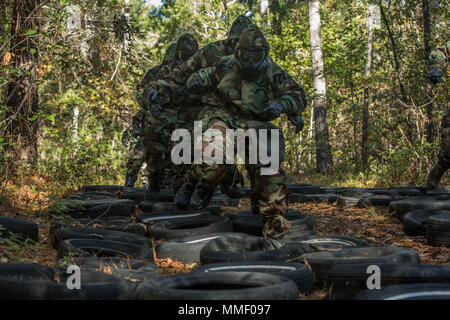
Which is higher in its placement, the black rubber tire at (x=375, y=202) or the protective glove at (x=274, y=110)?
the protective glove at (x=274, y=110)

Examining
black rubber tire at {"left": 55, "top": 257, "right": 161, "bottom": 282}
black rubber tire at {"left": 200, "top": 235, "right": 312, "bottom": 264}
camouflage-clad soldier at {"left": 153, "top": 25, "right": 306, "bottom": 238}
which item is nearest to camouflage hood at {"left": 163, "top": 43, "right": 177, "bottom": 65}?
camouflage-clad soldier at {"left": 153, "top": 25, "right": 306, "bottom": 238}

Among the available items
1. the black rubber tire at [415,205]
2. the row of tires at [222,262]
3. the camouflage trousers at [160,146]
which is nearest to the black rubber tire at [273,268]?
the row of tires at [222,262]

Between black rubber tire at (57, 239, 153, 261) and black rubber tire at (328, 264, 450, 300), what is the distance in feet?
5.66

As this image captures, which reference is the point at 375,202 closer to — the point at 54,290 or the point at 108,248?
the point at 108,248

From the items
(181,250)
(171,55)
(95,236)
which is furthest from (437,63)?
(95,236)

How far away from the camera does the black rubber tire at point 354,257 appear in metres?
3.48

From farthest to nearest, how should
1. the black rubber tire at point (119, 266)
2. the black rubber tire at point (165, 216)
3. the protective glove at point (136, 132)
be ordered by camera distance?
the protective glove at point (136, 132), the black rubber tire at point (165, 216), the black rubber tire at point (119, 266)

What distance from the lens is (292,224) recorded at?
209 inches

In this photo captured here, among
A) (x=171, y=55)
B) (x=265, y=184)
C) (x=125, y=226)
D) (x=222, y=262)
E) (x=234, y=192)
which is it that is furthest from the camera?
(x=171, y=55)

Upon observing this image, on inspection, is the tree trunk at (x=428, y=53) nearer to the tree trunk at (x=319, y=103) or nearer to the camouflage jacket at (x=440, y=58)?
the camouflage jacket at (x=440, y=58)

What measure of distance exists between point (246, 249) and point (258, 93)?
1.87 m

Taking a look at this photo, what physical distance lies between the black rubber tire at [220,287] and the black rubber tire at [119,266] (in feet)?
1.83

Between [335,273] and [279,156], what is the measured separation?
90.2 inches

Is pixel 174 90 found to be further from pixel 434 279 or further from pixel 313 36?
pixel 313 36
